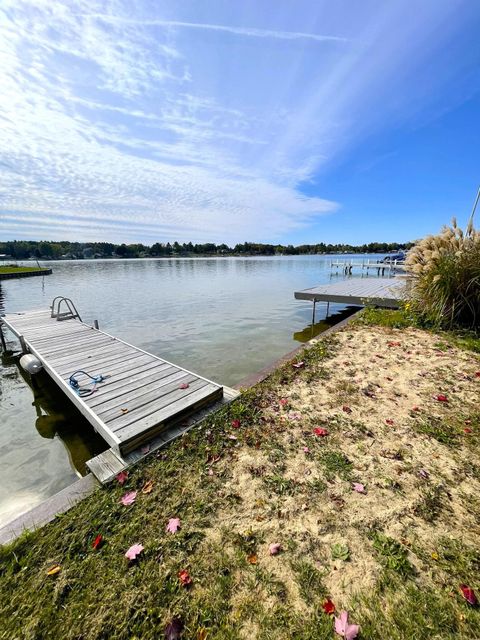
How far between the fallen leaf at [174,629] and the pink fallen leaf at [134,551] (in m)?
0.47

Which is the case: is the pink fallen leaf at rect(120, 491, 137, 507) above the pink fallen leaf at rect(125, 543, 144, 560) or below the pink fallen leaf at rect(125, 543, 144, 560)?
below

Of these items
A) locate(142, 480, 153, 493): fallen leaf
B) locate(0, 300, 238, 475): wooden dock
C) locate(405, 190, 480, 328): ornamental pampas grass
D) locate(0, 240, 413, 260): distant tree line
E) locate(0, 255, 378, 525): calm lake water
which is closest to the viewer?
locate(142, 480, 153, 493): fallen leaf

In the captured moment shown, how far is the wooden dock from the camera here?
3154 millimetres

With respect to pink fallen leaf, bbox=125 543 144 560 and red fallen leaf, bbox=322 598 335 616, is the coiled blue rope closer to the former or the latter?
pink fallen leaf, bbox=125 543 144 560

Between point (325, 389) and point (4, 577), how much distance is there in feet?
12.1

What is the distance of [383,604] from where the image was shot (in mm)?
1565

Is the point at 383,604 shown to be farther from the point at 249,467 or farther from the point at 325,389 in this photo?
the point at 325,389

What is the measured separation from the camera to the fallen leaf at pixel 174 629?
1.47m

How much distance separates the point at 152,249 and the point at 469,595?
108 metres

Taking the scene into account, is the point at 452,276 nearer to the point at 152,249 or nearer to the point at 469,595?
the point at 469,595

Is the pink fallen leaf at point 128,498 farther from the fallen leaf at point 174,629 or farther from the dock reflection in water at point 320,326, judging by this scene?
the dock reflection in water at point 320,326

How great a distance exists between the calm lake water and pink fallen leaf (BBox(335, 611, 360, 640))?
3.50m

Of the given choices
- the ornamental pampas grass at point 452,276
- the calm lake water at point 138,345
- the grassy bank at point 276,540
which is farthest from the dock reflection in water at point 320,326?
the grassy bank at point 276,540

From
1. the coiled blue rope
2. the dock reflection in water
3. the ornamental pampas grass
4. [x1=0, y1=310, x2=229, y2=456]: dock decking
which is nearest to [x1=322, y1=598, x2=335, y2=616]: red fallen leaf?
[x1=0, y1=310, x2=229, y2=456]: dock decking
